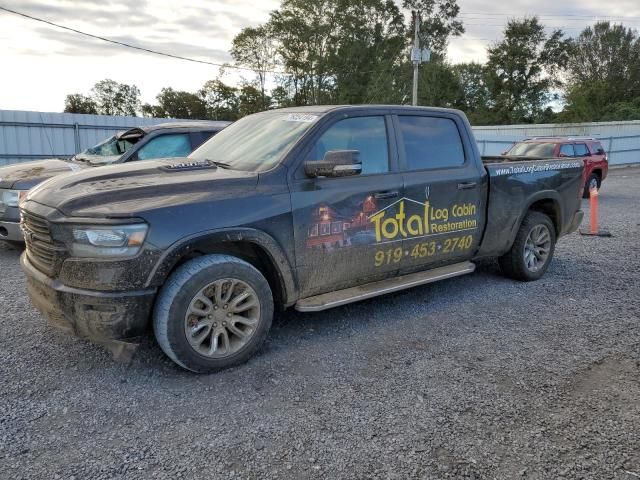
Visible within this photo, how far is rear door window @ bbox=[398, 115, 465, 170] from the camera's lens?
4.39m

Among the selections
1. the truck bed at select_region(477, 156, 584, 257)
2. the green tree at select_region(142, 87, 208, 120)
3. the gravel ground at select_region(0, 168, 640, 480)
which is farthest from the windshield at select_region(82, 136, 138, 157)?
the green tree at select_region(142, 87, 208, 120)

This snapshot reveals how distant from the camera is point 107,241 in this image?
2.98m

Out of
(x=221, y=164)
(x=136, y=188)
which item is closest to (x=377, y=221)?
(x=221, y=164)

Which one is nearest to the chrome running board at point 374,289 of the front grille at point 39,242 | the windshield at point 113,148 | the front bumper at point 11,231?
the front grille at point 39,242

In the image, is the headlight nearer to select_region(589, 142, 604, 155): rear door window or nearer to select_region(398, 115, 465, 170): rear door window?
select_region(398, 115, 465, 170): rear door window

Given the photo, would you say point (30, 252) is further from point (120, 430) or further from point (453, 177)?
point (453, 177)

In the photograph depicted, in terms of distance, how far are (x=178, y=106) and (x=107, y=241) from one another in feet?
218

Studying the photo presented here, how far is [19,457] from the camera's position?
249 centimetres

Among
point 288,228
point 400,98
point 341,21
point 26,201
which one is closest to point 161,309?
point 288,228

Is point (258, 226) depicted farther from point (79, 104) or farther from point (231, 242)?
point (79, 104)

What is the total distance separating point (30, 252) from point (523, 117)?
52893mm

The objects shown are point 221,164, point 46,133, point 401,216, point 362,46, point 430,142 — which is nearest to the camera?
point 221,164

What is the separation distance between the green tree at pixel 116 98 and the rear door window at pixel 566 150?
67081 mm

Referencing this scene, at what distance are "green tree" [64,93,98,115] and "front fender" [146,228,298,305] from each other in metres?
69.0
